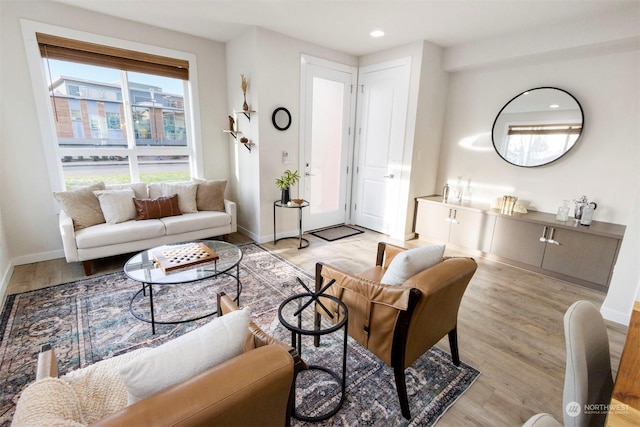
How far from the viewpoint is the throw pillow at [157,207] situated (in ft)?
11.0

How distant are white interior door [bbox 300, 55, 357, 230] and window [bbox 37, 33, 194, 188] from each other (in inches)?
63.2

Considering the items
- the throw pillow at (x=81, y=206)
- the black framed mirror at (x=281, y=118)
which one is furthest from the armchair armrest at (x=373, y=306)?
the throw pillow at (x=81, y=206)

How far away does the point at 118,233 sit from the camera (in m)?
3.01

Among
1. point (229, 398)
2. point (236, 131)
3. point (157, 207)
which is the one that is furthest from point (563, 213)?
point (157, 207)

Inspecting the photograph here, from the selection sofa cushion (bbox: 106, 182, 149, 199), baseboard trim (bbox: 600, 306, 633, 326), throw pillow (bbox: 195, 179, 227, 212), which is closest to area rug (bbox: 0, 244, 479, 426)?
sofa cushion (bbox: 106, 182, 149, 199)

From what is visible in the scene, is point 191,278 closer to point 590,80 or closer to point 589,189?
point 589,189

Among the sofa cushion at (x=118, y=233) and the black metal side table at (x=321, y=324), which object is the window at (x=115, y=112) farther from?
the black metal side table at (x=321, y=324)

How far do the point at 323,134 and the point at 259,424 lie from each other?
3925 mm

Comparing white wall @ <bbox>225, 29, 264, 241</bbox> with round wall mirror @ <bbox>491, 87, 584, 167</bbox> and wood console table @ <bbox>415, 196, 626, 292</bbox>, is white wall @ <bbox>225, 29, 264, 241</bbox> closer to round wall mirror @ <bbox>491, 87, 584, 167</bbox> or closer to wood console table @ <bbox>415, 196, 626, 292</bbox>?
wood console table @ <bbox>415, 196, 626, 292</bbox>

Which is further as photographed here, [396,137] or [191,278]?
[396,137]

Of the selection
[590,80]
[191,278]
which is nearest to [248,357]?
[191,278]

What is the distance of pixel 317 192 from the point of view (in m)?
4.54

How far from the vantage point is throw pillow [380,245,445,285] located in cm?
155

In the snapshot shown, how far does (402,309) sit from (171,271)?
1.70 m
